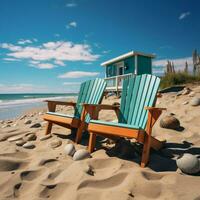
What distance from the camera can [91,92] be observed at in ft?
11.6

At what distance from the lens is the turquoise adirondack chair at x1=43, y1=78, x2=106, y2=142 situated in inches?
114

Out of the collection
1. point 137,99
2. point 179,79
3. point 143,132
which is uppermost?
point 179,79

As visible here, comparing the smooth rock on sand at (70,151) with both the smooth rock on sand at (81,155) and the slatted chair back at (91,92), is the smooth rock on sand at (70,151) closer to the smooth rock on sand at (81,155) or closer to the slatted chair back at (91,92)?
the smooth rock on sand at (81,155)

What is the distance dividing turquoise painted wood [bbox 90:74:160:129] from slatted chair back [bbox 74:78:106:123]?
17.4 inches

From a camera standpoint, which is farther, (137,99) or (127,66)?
(127,66)

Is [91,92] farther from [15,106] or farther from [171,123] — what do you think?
[15,106]

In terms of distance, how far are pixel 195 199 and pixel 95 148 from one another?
147 cm

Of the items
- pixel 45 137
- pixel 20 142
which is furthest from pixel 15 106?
pixel 20 142

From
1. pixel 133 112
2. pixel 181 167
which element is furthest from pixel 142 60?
pixel 181 167

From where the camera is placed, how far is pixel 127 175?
1870 mm

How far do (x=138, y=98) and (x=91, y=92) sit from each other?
1.02 m

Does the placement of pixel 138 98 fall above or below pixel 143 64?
below

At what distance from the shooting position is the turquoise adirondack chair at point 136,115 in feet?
6.95

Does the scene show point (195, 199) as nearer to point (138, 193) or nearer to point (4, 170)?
point (138, 193)
